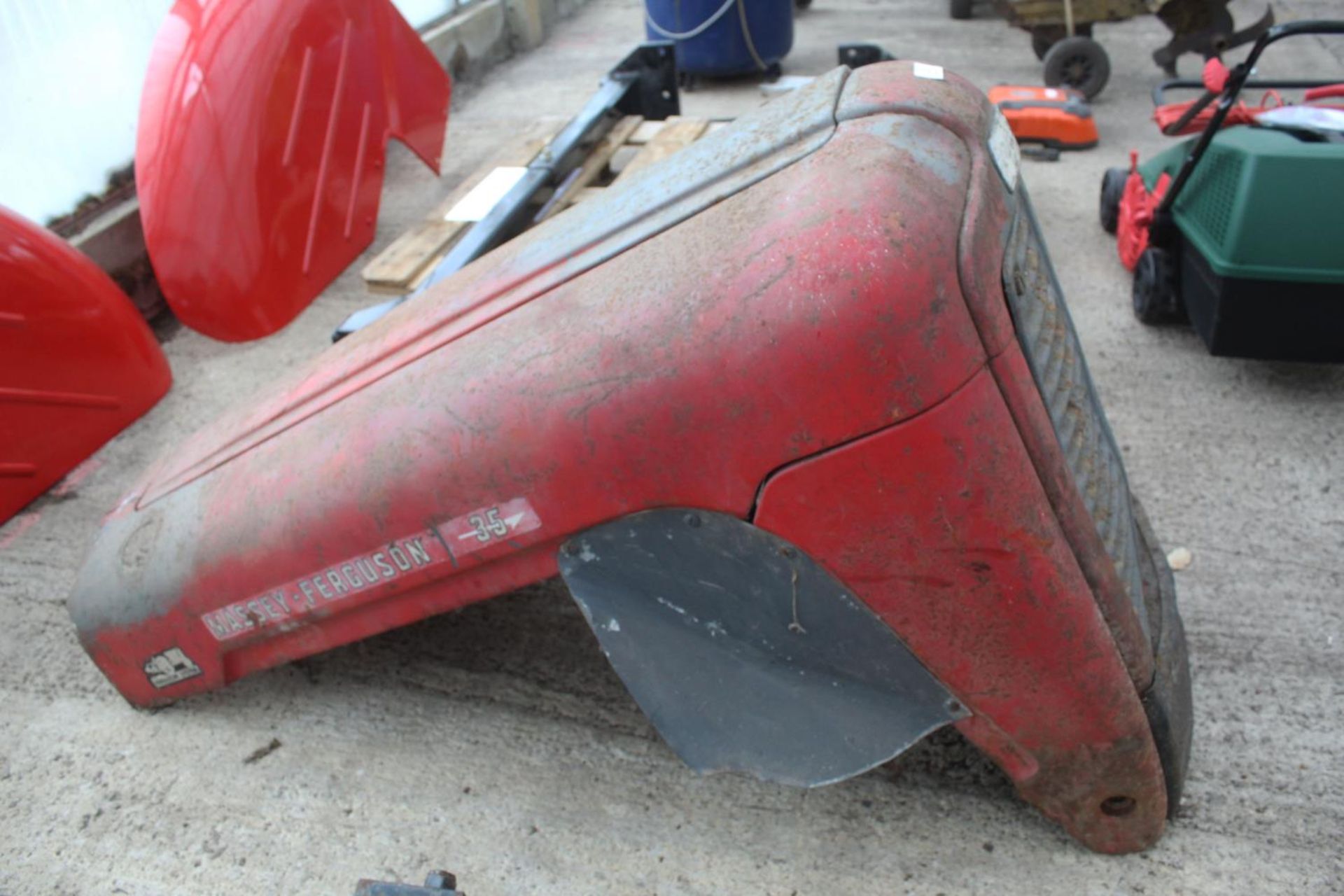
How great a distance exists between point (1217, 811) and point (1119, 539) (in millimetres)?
502

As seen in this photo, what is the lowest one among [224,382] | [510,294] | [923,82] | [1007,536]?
[224,382]

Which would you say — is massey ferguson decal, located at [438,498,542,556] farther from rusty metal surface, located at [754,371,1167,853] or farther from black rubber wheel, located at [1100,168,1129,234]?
black rubber wheel, located at [1100,168,1129,234]

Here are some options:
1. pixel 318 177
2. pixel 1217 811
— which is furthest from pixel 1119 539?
pixel 318 177

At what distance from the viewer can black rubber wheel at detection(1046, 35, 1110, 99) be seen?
407 cm

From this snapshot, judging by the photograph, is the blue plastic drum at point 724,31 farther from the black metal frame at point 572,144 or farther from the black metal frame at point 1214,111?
the black metal frame at point 1214,111

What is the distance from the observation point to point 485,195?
3.14m

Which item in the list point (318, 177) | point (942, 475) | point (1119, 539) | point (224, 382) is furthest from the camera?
point (318, 177)

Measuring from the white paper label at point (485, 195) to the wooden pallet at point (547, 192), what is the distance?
0.25ft

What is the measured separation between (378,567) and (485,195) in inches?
81.5

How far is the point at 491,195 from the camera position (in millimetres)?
3129

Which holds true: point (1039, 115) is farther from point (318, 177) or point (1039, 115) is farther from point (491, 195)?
point (318, 177)

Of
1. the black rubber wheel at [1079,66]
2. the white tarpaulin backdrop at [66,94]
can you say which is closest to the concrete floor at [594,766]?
the white tarpaulin backdrop at [66,94]

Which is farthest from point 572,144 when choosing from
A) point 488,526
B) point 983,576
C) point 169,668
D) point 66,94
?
point 983,576

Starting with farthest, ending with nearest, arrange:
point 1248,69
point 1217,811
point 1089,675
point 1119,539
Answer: point 1248,69 < point 1217,811 < point 1119,539 < point 1089,675
